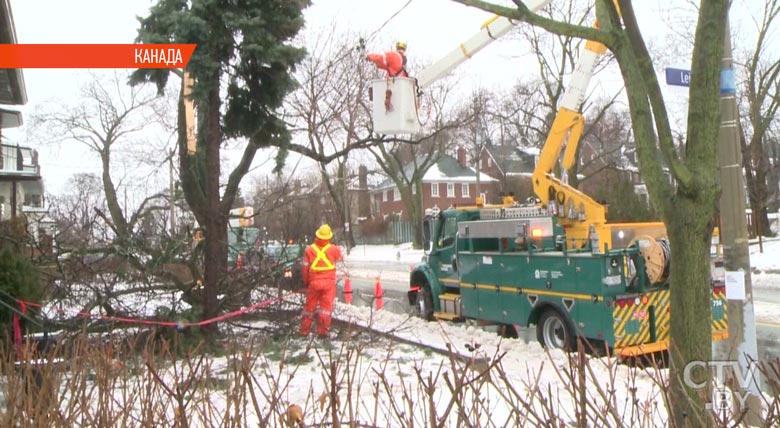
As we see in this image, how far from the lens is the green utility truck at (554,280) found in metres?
9.21

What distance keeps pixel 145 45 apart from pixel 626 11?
7.55 metres

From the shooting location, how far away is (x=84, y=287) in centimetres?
897

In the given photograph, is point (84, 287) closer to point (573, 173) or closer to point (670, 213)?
point (670, 213)

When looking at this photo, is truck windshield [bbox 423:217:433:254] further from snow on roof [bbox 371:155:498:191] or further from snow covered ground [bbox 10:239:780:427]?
snow on roof [bbox 371:155:498:191]

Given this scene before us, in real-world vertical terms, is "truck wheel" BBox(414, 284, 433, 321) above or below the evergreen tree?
below

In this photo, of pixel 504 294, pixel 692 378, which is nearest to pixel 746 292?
pixel 692 378

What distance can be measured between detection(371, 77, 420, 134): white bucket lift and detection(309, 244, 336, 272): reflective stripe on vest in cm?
198

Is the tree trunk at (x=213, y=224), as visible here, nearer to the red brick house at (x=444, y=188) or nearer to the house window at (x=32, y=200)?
the house window at (x=32, y=200)

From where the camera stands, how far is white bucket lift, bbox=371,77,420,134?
9773 millimetres

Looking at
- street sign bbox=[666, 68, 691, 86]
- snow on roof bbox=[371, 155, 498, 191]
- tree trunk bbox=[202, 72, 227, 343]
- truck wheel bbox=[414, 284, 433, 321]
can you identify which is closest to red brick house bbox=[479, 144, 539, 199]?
snow on roof bbox=[371, 155, 498, 191]

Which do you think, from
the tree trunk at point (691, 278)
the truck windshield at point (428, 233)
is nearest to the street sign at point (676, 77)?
the tree trunk at point (691, 278)

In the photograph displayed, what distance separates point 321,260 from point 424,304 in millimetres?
3966

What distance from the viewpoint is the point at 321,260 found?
10.3 m

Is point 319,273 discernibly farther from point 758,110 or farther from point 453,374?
point 758,110
